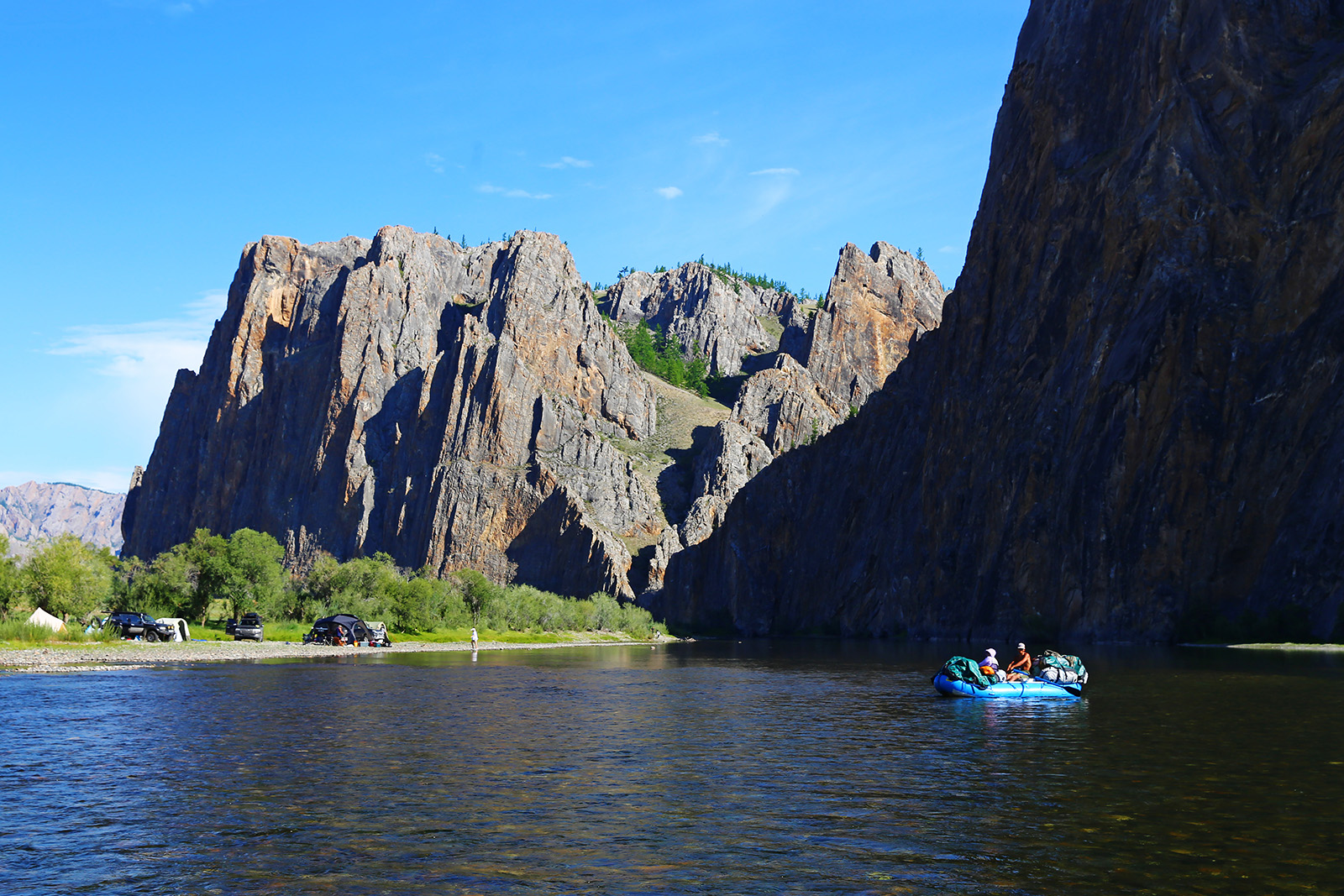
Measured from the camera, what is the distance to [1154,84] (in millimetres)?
131000

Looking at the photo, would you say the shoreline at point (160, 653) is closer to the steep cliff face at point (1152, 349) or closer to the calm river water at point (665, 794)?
the calm river water at point (665, 794)

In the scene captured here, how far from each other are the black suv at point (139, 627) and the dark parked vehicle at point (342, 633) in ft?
41.0

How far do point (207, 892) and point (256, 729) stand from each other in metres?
20.3

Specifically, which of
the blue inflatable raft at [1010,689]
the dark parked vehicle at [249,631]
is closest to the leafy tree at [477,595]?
the dark parked vehicle at [249,631]

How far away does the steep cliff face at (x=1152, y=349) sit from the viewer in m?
101

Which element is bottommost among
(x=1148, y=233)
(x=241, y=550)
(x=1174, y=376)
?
(x=241, y=550)

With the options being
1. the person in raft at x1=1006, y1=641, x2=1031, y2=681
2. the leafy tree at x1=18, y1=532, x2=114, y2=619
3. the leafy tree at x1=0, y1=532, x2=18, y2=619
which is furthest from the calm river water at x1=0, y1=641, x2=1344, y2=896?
the leafy tree at x1=18, y1=532, x2=114, y2=619

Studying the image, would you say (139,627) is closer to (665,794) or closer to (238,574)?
(238,574)

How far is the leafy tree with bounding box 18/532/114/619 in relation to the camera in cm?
8381

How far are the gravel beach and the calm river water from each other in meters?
14.6

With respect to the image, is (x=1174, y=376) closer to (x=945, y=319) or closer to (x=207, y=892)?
(x=945, y=319)

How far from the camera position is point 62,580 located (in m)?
83.8

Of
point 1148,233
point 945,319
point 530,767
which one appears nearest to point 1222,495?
point 1148,233

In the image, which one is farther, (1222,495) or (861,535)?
(861,535)
